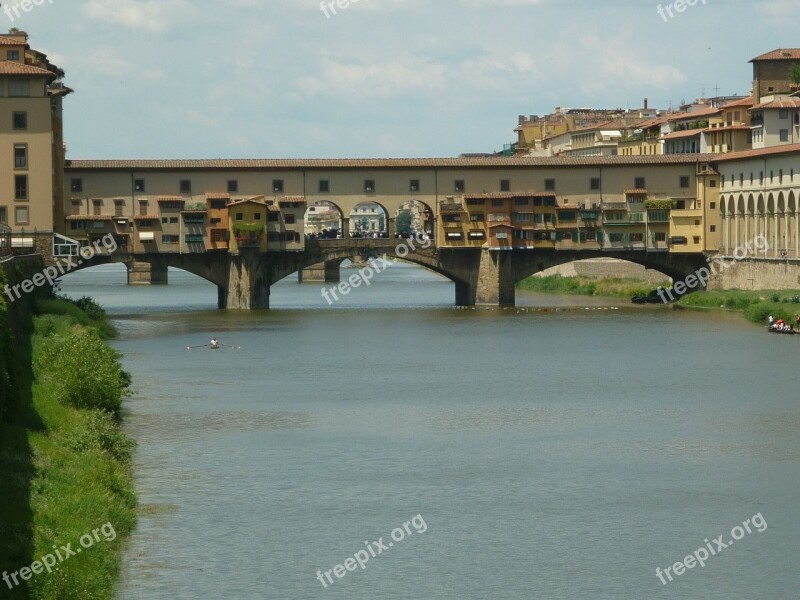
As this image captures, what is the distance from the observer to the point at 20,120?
68.8 meters

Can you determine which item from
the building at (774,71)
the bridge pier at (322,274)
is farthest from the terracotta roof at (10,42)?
the bridge pier at (322,274)

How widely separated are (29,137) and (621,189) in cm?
2556

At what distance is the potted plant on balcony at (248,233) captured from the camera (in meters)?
73.6

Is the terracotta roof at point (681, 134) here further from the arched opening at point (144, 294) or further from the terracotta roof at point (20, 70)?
the terracotta roof at point (20, 70)

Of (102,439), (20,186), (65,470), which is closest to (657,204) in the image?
(20,186)

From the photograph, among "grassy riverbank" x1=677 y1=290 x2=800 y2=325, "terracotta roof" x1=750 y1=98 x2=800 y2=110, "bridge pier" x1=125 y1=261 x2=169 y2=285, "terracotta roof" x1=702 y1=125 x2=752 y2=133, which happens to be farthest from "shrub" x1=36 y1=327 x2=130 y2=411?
"bridge pier" x1=125 y1=261 x2=169 y2=285

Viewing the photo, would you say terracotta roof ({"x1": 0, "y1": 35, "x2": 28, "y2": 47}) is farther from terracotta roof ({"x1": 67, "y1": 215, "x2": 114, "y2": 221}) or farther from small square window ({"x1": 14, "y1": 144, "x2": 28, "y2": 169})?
terracotta roof ({"x1": 67, "y1": 215, "x2": 114, "y2": 221})

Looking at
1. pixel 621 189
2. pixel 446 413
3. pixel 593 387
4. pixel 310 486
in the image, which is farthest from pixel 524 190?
pixel 310 486

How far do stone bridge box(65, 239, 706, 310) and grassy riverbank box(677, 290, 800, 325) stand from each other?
149 inches

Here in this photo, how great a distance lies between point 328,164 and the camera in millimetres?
75312

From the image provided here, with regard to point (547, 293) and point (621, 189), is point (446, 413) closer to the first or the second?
point (621, 189)

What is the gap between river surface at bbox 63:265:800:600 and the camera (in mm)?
23844

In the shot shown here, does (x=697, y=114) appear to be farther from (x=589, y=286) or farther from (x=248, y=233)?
(x=248, y=233)

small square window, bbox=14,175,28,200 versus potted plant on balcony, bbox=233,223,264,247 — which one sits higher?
small square window, bbox=14,175,28,200
